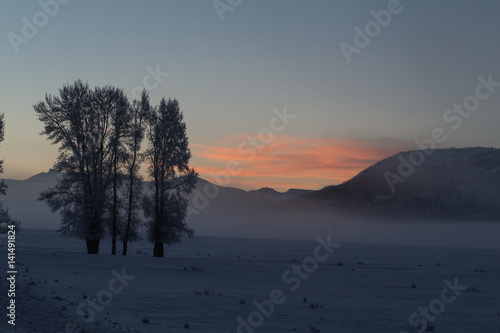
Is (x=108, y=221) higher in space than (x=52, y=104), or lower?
lower

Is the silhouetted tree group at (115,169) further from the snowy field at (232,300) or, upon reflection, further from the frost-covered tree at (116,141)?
the snowy field at (232,300)

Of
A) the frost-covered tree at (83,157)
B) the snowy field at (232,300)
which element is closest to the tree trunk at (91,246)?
the frost-covered tree at (83,157)

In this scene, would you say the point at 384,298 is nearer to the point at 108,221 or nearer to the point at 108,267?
the point at 108,267

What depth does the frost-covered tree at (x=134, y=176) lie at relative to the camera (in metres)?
37.1

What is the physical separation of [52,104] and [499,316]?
31720mm

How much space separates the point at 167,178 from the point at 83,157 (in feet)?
21.7

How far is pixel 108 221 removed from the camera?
120 ft

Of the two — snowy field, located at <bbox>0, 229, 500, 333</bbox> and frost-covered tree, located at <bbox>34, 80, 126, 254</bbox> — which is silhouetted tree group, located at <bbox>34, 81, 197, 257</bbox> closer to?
frost-covered tree, located at <bbox>34, 80, 126, 254</bbox>

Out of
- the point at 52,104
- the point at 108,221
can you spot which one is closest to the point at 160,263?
the point at 108,221

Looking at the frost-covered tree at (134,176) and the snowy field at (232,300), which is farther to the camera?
the frost-covered tree at (134,176)

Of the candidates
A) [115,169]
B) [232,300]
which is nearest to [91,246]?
[115,169]

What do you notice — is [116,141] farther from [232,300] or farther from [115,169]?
[232,300]

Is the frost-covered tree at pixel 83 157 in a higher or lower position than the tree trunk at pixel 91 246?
higher

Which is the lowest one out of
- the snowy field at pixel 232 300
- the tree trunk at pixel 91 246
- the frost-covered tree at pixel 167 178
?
the snowy field at pixel 232 300
